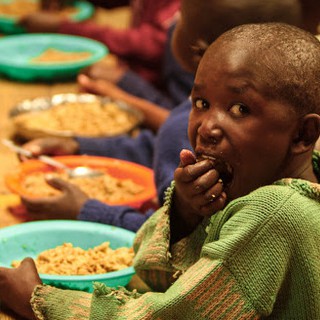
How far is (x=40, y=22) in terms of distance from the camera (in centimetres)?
324

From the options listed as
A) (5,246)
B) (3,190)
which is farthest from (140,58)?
(5,246)

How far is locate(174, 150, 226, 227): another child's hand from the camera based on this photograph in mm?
1048

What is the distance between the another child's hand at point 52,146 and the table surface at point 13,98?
0.09 m

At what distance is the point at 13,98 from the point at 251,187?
1.69m

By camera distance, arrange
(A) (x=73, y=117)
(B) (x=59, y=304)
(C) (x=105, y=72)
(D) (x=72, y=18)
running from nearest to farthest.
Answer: (B) (x=59, y=304) → (A) (x=73, y=117) → (C) (x=105, y=72) → (D) (x=72, y=18)

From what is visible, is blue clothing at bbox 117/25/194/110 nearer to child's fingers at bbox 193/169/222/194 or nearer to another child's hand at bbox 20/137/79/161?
another child's hand at bbox 20/137/79/161

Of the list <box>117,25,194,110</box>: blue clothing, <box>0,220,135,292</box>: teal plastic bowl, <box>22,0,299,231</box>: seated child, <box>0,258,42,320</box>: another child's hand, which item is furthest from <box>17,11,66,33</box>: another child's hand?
<box>0,258,42,320</box>: another child's hand

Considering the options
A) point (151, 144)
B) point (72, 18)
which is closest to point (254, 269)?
point (151, 144)

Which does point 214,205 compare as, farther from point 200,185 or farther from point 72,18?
point 72,18

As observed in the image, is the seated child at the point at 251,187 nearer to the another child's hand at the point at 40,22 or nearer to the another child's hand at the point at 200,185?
the another child's hand at the point at 200,185

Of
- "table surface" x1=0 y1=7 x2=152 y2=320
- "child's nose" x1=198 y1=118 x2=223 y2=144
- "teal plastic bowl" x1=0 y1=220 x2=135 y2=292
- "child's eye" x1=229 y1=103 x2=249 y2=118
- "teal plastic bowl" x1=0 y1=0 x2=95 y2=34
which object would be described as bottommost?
"teal plastic bowl" x1=0 y1=0 x2=95 y2=34

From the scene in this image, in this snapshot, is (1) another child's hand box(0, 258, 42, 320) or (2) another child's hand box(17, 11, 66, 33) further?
(2) another child's hand box(17, 11, 66, 33)

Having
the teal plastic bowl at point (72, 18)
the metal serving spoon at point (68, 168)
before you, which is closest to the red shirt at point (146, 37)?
the teal plastic bowl at point (72, 18)

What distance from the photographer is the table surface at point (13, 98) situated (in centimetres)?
174
